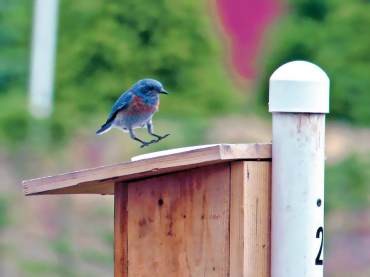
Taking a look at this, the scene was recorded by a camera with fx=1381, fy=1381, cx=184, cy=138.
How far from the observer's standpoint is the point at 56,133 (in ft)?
43.1

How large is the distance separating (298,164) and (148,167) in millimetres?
500

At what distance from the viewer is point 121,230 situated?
15.8 ft

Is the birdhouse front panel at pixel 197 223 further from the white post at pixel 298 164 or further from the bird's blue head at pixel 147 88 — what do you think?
the bird's blue head at pixel 147 88

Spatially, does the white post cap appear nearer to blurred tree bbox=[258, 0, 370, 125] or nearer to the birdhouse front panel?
the birdhouse front panel

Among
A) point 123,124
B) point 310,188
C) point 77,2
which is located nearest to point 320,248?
Result: point 310,188

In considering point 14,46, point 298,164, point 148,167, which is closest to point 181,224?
point 148,167

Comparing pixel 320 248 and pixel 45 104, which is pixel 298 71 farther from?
pixel 45 104

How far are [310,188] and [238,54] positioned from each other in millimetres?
20657

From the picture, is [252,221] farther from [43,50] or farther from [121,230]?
[43,50]

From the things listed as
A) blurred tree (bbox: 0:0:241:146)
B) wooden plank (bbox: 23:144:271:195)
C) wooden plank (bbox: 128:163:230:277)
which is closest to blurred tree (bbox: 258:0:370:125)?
blurred tree (bbox: 0:0:241:146)

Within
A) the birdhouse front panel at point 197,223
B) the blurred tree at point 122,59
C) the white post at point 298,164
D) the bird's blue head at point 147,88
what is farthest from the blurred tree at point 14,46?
the white post at point 298,164

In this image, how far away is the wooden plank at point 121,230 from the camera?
477cm

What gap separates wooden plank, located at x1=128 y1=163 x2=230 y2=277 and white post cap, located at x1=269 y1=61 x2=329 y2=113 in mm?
332

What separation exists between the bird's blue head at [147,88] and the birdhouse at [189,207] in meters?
0.50
